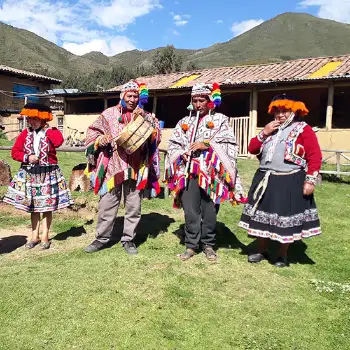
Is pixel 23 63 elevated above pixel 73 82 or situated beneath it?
elevated above

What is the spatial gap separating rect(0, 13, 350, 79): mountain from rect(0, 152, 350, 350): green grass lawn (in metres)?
77.7

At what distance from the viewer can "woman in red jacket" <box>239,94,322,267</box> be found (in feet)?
11.7

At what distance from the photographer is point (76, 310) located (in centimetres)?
290

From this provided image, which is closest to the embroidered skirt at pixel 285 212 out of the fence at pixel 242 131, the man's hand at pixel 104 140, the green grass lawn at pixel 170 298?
the green grass lawn at pixel 170 298

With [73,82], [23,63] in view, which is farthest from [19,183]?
[23,63]

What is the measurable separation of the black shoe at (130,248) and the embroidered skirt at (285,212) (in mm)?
1288

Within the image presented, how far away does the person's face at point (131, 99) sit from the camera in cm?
394

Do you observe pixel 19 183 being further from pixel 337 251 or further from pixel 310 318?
pixel 337 251

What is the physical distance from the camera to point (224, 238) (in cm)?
481

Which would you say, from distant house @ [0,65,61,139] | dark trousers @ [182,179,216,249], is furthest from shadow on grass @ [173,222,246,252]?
distant house @ [0,65,61,139]

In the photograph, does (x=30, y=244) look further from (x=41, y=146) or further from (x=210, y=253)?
(x=210, y=253)

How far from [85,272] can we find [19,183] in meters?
1.44

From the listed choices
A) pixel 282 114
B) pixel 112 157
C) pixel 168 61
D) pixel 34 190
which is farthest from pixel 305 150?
pixel 168 61

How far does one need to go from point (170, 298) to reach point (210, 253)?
99cm
